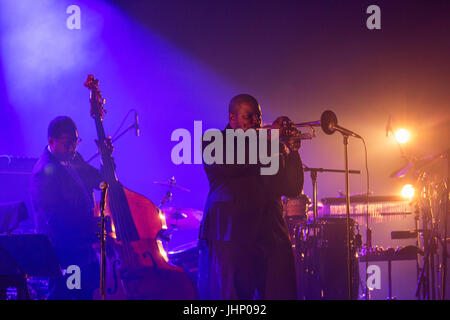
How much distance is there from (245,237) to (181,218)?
3.83 metres

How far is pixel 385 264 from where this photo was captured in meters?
9.11

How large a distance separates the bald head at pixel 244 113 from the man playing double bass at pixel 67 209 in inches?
75.1

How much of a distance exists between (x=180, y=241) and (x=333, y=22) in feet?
15.8

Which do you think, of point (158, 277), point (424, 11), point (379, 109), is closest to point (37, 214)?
point (158, 277)

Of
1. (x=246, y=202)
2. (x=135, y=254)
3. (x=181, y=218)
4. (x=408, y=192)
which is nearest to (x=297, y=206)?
(x=181, y=218)

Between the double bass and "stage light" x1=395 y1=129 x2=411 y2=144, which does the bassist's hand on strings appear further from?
"stage light" x1=395 y1=129 x2=411 y2=144

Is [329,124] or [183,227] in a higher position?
[329,124]

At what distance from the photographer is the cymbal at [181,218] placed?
6680mm

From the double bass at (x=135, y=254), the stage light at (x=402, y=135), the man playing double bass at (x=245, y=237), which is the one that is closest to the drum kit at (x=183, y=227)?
the double bass at (x=135, y=254)

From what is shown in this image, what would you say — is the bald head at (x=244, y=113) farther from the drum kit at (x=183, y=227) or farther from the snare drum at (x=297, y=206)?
the drum kit at (x=183, y=227)

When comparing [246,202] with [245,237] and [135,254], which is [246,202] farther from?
[135,254]

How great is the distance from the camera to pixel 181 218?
673 cm
